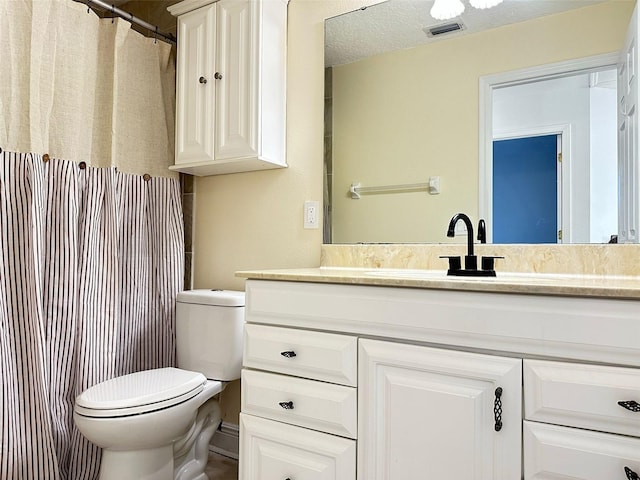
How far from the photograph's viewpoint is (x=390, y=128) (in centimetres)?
189

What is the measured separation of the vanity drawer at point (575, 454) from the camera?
3.15 ft

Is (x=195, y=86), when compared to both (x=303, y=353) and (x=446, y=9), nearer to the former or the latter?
(x=446, y=9)

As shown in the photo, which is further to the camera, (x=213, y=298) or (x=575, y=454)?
(x=213, y=298)

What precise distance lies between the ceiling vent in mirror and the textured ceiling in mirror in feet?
0.04

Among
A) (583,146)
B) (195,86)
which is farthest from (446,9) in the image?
(195,86)

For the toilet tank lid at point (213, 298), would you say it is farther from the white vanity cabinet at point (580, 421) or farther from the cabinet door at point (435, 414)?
the white vanity cabinet at point (580, 421)

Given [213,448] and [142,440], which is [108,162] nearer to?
[142,440]

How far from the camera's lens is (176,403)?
1.64 m

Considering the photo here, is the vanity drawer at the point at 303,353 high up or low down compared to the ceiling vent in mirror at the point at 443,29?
down

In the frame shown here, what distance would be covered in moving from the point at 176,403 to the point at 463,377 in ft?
3.39

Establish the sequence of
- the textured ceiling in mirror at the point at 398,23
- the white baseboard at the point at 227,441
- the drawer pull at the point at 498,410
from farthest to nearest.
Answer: the white baseboard at the point at 227,441, the textured ceiling in mirror at the point at 398,23, the drawer pull at the point at 498,410

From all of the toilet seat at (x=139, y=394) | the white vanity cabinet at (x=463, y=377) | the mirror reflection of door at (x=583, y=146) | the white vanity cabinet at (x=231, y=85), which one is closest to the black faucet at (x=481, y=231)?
the mirror reflection of door at (x=583, y=146)

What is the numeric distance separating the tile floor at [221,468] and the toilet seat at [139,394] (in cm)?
55

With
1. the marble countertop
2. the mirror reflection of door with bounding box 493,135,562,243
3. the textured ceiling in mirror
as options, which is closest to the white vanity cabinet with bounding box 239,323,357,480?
the marble countertop
